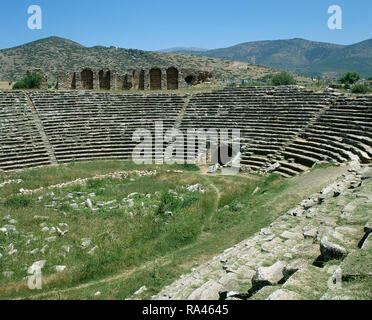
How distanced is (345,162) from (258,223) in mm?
5868

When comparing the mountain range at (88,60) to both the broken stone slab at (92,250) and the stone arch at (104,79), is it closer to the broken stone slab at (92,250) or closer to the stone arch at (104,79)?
the stone arch at (104,79)

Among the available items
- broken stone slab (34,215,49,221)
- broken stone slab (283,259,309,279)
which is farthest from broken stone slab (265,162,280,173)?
broken stone slab (283,259,309,279)

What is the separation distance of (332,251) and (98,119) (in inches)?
751

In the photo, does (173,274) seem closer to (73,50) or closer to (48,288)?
(48,288)

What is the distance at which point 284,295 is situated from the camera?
347 cm

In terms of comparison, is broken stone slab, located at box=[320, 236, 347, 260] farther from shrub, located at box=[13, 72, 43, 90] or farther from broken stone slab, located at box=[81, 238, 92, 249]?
shrub, located at box=[13, 72, 43, 90]

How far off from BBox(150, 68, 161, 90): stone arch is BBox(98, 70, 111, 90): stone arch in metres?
3.90

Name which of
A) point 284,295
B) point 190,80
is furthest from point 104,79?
point 284,295

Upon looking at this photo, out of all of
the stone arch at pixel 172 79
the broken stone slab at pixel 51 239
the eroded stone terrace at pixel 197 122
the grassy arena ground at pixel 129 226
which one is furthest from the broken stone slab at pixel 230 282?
the stone arch at pixel 172 79

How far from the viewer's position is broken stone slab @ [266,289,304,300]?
3.42 m

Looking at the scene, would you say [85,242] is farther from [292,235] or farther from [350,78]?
[350,78]

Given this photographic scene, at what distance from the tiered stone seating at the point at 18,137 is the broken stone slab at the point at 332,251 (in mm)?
16343

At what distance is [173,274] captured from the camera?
647 centimetres
